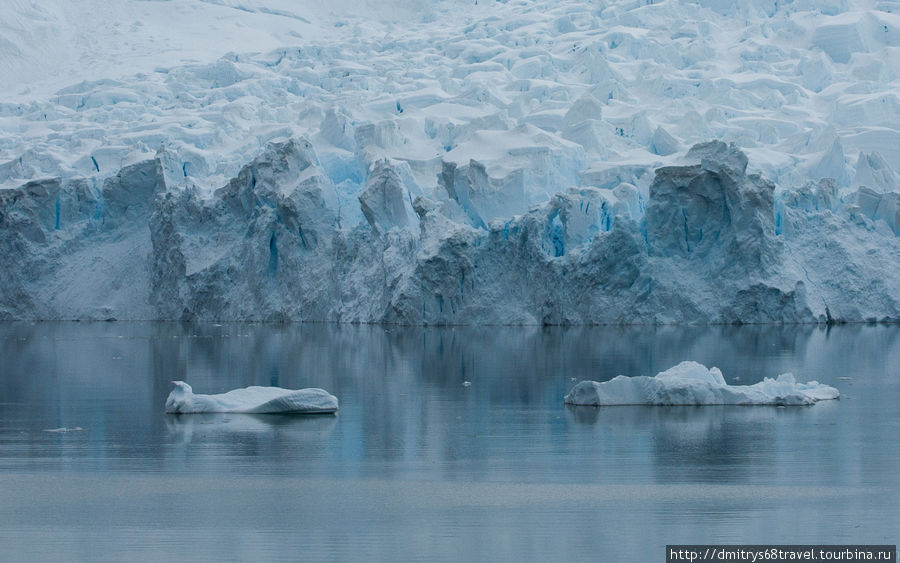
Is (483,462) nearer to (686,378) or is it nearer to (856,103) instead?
(686,378)

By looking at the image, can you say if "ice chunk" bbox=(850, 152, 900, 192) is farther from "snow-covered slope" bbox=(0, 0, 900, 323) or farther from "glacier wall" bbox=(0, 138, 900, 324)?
"glacier wall" bbox=(0, 138, 900, 324)

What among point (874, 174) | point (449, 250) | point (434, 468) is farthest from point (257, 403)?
point (874, 174)

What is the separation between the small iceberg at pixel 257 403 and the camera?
10.6m

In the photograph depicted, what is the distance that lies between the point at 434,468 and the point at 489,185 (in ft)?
61.3

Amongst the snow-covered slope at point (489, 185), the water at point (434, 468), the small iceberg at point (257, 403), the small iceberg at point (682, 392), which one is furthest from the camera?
the snow-covered slope at point (489, 185)

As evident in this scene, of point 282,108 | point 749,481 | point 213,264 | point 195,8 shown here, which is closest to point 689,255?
point 213,264

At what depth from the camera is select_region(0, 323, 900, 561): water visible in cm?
586

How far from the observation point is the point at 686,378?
11.1 m

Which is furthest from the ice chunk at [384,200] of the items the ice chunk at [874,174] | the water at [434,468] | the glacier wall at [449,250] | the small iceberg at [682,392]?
the small iceberg at [682,392]

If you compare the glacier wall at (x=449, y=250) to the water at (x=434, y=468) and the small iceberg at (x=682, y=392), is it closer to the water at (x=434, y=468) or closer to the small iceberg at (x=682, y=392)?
the water at (x=434, y=468)

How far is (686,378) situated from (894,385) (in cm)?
334

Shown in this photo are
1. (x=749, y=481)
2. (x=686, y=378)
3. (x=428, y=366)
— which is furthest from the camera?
(x=428, y=366)

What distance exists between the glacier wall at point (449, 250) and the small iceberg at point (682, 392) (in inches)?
486

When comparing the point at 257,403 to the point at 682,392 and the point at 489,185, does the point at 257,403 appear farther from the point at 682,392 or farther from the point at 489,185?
the point at 489,185
